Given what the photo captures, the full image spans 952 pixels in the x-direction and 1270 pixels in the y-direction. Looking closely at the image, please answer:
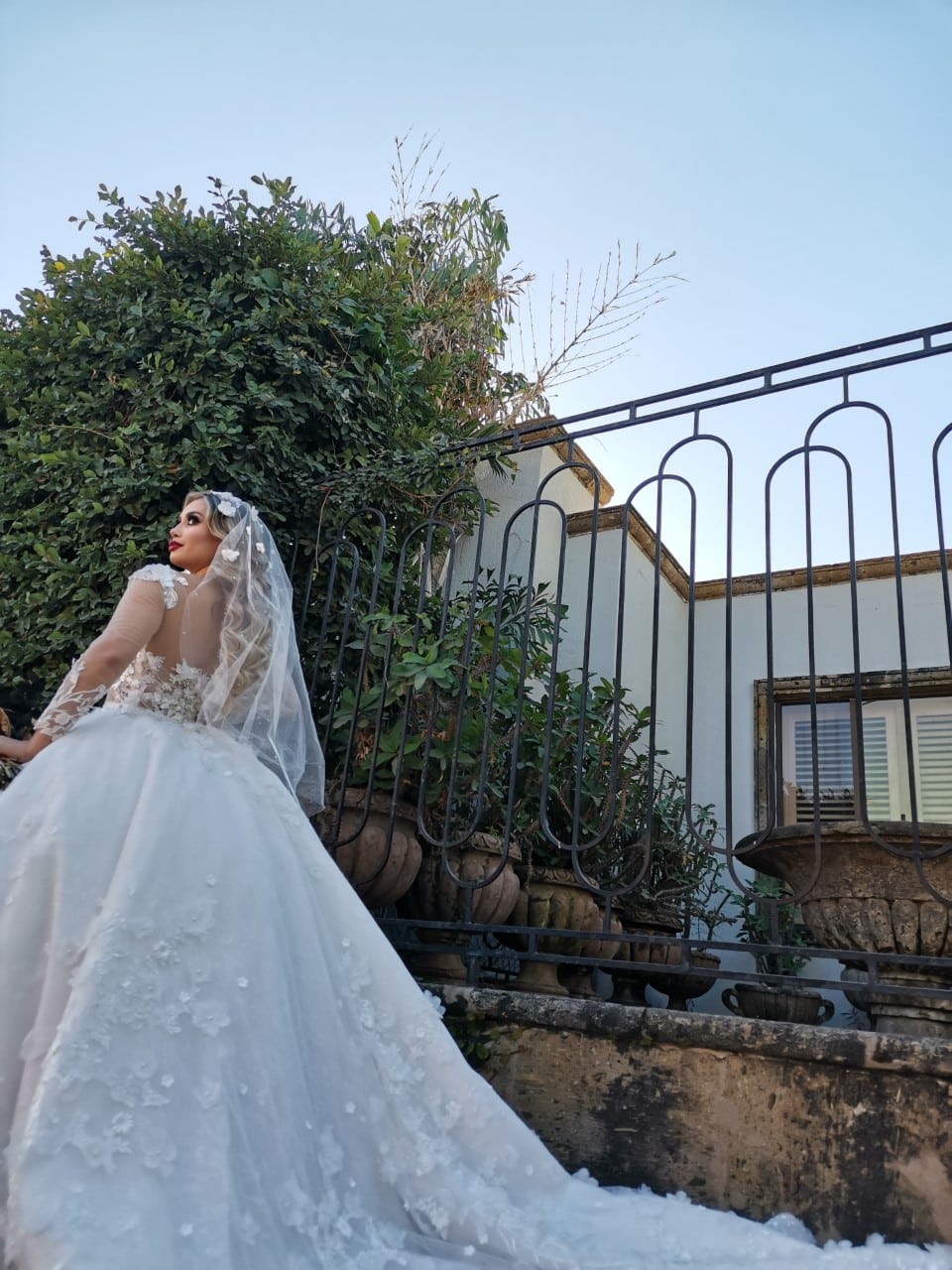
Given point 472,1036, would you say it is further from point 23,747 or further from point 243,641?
point 23,747

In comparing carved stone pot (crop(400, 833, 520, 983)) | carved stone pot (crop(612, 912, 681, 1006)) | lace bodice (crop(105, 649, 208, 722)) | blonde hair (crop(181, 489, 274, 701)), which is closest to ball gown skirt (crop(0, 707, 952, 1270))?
lace bodice (crop(105, 649, 208, 722))

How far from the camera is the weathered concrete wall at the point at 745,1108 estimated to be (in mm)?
1883

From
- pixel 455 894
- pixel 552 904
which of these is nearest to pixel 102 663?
pixel 455 894

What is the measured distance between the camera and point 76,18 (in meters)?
3.79

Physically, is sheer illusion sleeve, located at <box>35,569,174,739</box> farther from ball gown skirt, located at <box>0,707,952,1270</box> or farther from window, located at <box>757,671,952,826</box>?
window, located at <box>757,671,952,826</box>

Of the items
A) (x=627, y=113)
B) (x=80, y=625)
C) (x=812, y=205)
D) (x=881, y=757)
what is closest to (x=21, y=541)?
(x=80, y=625)

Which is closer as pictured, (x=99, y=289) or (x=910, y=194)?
(x=910, y=194)

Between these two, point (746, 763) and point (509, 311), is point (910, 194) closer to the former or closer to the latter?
point (509, 311)

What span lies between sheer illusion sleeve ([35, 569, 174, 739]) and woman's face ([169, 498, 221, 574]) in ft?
1.13

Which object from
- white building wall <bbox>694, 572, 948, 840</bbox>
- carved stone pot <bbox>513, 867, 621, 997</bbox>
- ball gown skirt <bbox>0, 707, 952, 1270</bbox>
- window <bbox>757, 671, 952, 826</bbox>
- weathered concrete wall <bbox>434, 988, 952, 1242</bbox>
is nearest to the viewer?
ball gown skirt <bbox>0, 707, 952, 1270</bbox>

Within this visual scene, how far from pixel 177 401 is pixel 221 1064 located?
2848 mm

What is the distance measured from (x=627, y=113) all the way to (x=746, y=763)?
425 cm

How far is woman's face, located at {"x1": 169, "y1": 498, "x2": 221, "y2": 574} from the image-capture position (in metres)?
2.69

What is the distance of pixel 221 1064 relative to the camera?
1.67 meters
